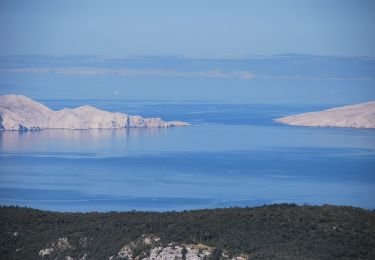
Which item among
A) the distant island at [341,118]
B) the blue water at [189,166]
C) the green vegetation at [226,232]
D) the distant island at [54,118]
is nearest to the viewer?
A: the green vegetation at [226,232]

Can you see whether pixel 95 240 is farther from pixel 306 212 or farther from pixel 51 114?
pixel 51 114

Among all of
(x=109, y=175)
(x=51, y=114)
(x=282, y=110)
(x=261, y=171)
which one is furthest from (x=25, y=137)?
(x=282, y=110)

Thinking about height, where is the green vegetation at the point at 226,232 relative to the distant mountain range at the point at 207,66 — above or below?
below

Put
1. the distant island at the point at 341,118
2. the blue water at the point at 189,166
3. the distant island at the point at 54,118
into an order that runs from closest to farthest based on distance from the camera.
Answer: the blue water at the point at 189,166, the distant island at the point at 54,118, the distant island at the point at 341,118

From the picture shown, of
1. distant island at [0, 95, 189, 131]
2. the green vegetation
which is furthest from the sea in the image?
the green vegetation

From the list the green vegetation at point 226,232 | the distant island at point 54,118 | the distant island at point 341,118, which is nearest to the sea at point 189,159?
the distant island at point 54,118

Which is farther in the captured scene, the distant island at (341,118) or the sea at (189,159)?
the distant island at (341,118)

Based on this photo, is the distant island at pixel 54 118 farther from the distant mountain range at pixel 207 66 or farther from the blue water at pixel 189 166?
the distant mountain range at pixel 207 66
